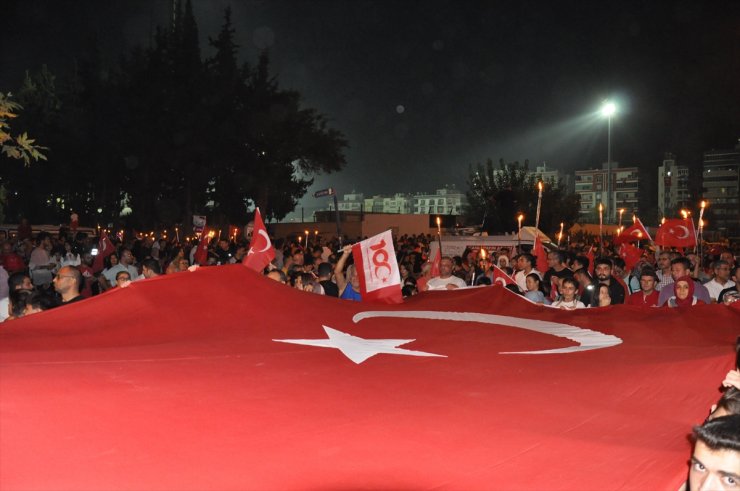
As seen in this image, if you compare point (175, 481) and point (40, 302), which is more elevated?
point (40, 302)

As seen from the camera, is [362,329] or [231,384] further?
[362,329]

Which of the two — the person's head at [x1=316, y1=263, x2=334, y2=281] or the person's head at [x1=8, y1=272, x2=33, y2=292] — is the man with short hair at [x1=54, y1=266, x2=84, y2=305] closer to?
the person's head at [x1=8, y1=272, x2=33, y2=292]

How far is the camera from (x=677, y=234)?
1476cm

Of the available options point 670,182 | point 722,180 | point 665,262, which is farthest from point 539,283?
point 670,182

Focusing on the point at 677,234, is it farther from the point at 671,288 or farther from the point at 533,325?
the point at 533,325

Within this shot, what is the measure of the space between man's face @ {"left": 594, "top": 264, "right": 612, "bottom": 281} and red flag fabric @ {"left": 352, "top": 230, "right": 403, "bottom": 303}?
2804mm

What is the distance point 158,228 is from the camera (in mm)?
43500

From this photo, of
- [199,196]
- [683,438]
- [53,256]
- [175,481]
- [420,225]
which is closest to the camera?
[175,481]

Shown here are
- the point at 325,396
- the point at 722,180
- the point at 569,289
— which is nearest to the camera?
the point at 325,396

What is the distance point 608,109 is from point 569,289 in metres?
22.1

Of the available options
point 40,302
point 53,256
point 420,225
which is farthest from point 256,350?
point 420,225

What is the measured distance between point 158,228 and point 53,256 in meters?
28.3

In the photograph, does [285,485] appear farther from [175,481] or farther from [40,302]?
[40,302]

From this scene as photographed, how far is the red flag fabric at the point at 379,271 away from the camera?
8594 millimetres
